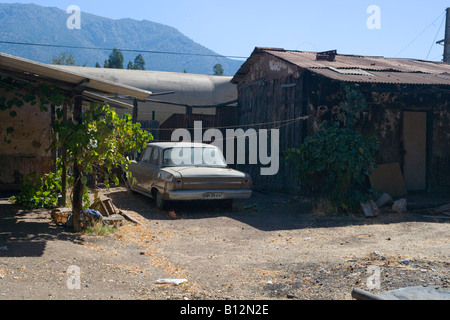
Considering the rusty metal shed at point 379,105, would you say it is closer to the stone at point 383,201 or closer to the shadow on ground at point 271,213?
the shadow on ground at point 271,213

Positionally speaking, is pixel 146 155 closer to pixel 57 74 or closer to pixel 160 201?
pixel 160 201

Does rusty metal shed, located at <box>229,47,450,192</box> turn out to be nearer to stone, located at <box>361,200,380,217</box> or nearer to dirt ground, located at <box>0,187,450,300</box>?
stone, located at <box>361,200,380,217</box>

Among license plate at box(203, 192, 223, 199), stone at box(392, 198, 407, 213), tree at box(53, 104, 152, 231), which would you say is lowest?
stone at box(392, 198, 407, 213)

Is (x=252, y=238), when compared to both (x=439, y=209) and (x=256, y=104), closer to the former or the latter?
(x=439, y=209)

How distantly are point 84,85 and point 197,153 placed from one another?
12.5ft

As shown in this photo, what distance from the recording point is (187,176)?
937 cm

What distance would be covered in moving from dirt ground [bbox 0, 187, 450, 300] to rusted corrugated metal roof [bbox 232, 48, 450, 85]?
3522mm

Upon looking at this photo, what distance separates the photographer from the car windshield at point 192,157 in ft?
33.4

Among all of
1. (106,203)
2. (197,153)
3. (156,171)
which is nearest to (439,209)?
(197,153)

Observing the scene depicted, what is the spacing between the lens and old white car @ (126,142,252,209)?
938 cm

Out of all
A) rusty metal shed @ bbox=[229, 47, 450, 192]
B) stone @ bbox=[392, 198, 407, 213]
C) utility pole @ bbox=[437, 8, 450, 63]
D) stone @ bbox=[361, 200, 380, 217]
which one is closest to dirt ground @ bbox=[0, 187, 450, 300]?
stone @ bbox=[361, 200, 380, 217]

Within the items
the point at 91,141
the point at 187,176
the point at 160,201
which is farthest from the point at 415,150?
the point at 91,141

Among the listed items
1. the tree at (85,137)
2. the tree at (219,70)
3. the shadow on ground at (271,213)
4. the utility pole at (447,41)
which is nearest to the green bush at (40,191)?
the tree at (85,137)

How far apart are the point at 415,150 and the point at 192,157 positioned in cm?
641
